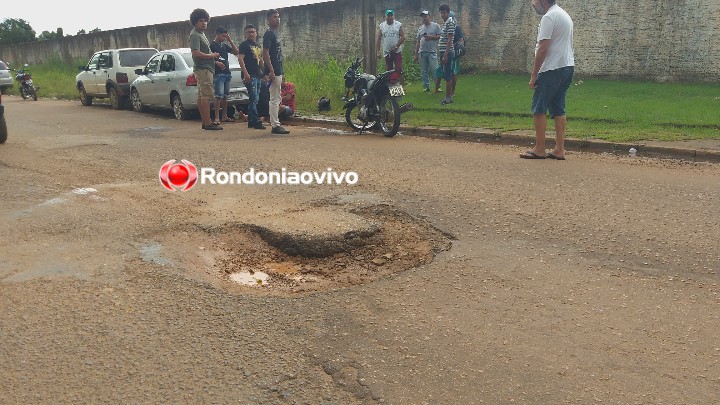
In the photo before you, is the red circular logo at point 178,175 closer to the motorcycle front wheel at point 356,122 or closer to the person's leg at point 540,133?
the motorcycle front wheel at point 356,122

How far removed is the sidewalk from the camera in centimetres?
745

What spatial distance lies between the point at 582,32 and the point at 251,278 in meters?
13.1

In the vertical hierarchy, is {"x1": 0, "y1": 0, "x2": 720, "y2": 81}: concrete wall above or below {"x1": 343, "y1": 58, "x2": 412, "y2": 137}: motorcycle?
above

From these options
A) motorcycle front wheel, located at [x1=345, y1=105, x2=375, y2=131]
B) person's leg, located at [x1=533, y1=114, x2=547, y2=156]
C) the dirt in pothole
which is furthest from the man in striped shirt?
the dirt in pothole

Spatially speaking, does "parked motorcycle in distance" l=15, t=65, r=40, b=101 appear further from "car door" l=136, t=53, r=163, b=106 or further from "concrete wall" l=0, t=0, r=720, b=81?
"car door" l=136, t=53, r=163, b=106

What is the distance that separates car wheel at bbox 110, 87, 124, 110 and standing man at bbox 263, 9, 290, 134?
352 inches

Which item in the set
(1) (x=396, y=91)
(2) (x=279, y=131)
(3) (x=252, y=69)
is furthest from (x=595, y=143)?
(3) (x=252, y=69)

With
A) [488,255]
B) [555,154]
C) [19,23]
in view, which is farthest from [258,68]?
[19,23]

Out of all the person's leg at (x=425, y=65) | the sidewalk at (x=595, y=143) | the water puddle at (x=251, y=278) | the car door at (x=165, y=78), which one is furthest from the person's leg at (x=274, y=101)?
the water puddle at (x=251, y=278)

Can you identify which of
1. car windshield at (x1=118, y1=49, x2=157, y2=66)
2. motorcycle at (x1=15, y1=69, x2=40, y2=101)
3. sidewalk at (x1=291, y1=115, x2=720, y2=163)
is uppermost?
car windshield at (x1=118, y1=49, x2=157, y2=66)

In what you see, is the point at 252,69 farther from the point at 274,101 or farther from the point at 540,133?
the point at 540,133

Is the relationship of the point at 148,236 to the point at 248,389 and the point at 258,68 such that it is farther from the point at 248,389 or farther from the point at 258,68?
the point at 258,68

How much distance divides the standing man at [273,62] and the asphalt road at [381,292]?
4.05 meters

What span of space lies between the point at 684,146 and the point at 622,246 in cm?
394
